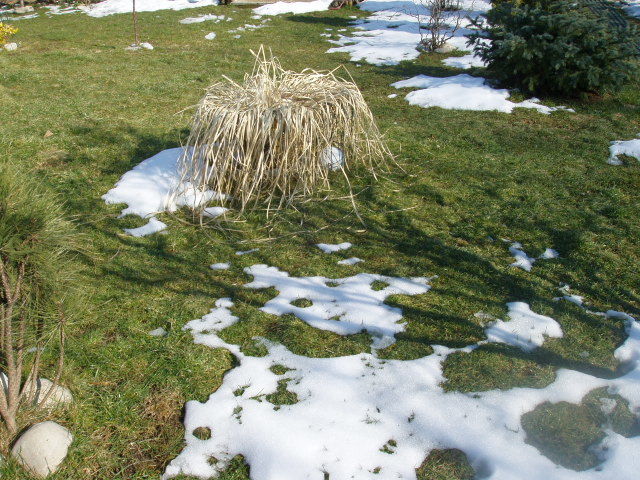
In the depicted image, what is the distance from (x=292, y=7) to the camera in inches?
671

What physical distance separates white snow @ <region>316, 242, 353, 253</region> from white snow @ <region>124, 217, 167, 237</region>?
142 centimetres

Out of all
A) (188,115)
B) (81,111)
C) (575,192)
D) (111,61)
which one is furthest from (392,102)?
(111,61)

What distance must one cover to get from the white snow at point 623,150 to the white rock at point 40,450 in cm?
582

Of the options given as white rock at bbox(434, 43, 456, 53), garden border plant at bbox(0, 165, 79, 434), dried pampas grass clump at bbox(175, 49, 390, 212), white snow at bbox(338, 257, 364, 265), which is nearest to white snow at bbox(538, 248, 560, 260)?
white snow at bbox(338, 257, 364, 265)

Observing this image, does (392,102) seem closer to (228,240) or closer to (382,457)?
(228,240)

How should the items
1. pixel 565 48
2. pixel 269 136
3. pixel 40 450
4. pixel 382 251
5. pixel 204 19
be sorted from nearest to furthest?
pixel 40 450 < pixel 382 251 < pixel 269 136 < pixel 565 48 < pixel 204 19

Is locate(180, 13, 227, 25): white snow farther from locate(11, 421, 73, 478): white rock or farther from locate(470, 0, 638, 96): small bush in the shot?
locate(11, 421, 73, 478): white rock

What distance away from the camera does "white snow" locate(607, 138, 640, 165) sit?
19.3ft

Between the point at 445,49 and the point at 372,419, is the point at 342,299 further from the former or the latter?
the point at 445,49

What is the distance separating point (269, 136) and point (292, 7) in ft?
45.4

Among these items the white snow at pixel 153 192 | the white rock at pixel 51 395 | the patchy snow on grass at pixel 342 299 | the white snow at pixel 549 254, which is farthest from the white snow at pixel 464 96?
the white rock at pixel 51 395

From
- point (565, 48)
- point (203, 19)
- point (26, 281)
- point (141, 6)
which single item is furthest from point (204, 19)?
point (26, 281)

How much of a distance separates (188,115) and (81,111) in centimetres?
153

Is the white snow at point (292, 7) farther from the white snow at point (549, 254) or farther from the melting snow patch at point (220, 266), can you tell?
A: the white snow at point (549, 254)
